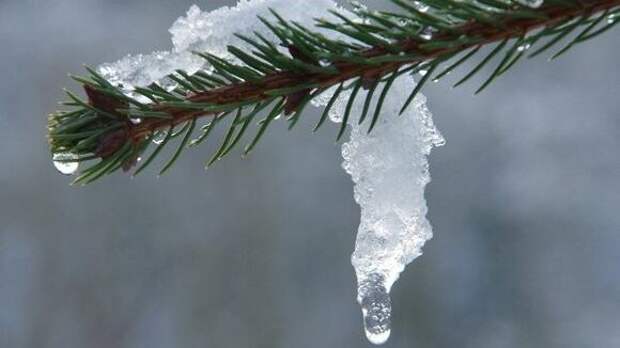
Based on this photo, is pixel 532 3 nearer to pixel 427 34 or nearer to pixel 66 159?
pixel 427 34

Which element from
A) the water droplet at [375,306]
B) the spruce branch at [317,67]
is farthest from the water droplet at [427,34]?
the water droplet at [375,306]

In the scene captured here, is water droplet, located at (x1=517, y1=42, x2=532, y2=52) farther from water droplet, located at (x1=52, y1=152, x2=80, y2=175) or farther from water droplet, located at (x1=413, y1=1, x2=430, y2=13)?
water droplet, located at (x1=52, y1=152, x2=80, y2=175)

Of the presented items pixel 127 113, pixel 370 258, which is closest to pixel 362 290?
pixel 370 258

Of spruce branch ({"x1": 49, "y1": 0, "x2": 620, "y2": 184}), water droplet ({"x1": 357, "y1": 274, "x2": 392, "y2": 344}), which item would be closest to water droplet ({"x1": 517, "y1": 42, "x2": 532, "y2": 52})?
spruce branch ({"x1": 49, "y1": 0, "x2": 620, "y2": 184})

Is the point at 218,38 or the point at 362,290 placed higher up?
the point at 218,38

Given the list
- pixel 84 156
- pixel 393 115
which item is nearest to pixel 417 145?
pixel 393 115

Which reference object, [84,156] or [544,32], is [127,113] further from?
[544,32]
